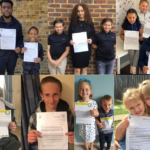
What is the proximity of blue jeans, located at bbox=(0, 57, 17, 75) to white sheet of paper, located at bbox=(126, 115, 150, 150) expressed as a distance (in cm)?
121

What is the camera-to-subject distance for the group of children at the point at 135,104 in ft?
3.98

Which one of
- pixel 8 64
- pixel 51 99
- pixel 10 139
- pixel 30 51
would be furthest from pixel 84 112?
pixel 8 64

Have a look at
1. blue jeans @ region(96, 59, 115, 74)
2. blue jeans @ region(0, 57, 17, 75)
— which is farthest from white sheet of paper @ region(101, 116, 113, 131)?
blue jeans @ region(0, 57, 17, 75)

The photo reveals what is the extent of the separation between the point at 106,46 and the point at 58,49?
0.50m

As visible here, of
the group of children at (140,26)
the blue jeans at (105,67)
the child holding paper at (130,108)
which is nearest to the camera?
the child holding paper at (130,108)

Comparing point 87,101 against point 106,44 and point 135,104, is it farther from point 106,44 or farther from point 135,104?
point 106,44

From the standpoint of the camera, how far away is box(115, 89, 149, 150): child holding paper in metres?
1.21

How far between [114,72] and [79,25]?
0.61m

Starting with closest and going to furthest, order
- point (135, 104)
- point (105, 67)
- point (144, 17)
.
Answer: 1. point (135, 104)
2. point (144, 17)
3. point (105, 67)

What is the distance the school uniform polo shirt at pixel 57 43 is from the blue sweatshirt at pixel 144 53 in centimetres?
75

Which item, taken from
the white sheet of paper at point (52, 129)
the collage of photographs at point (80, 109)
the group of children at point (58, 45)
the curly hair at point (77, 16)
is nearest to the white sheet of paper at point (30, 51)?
the group of children at point (58, 45)

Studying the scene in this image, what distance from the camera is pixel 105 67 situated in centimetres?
164

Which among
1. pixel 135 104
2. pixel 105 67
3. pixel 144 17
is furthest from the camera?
pixel 105 67

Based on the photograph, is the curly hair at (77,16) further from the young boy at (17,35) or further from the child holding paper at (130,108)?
the child holding paper at (130,108)
